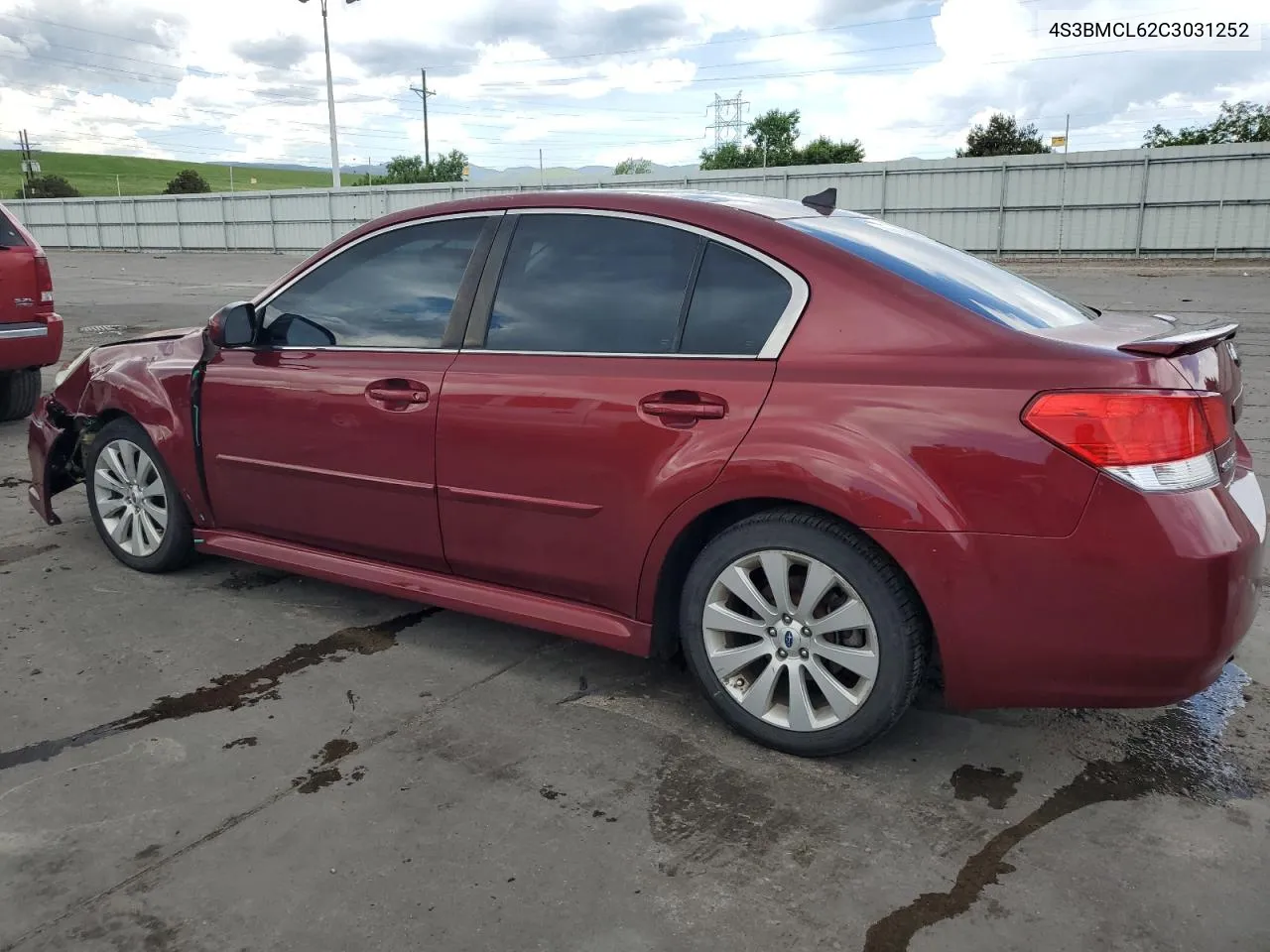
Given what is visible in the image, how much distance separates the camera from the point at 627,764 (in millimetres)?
2939

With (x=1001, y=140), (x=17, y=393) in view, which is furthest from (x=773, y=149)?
(x=17, y=393)

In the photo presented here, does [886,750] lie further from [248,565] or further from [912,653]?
[248,565]

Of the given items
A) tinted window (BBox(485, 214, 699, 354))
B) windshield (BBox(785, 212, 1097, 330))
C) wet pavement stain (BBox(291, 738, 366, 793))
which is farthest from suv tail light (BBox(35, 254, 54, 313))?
windshield (BBox(785, 212, 1097, 330))

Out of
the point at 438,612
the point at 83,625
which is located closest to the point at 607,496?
the point at 438,612

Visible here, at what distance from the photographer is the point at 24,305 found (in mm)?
7172

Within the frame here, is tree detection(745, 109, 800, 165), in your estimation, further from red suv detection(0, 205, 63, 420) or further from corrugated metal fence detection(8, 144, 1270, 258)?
red suv detection(0, 205, 63, 420)

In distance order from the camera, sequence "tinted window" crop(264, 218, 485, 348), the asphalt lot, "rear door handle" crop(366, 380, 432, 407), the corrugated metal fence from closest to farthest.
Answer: the asphalt lot, "rear door handle" crop(366, 380, 432, 407), "tinted window" crop(264, 218, 485, 348), the corrugated metal fence

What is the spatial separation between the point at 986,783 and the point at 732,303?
4.96 ft

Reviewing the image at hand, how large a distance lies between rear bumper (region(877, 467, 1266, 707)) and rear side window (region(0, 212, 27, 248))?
6914 mm

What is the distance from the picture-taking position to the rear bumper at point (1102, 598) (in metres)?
2.44

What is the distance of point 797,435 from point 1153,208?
90.5 feet

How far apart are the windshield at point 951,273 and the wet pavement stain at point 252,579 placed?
2728 mm

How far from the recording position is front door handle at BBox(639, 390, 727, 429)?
2917 millimetres

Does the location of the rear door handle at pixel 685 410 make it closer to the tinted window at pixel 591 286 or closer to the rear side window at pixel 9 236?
the tinted window at pixel 591 286
